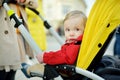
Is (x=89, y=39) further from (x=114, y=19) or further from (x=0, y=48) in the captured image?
(x=0, y=48)

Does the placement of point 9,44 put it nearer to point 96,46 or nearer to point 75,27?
point 75,27

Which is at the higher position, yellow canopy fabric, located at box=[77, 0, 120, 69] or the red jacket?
yellow canopy fabric, located at box=[77, 0, 120, 69]

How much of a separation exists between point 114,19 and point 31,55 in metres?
1.18

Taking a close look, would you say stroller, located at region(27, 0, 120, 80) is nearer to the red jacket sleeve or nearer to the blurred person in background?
the red jacket sleeve

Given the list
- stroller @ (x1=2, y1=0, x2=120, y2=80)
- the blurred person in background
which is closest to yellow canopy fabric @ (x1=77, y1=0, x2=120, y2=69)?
stroller @ (x1=2, y1=0, x2=120, y2=80)

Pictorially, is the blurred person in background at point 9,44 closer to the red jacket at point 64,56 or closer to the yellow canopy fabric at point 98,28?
the red jacket at point 64,56

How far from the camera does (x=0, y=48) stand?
9.97 ft

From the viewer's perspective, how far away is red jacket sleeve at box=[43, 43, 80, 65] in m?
2.60

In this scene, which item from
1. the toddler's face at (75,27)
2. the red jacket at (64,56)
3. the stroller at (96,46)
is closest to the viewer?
the stroller at (96,46)

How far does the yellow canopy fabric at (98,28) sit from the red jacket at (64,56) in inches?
3.4

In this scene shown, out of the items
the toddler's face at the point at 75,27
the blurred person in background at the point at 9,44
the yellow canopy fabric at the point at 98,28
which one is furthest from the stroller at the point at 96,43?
the blurred person in background at the point at 9,44

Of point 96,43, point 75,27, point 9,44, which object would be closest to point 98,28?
point 96,43

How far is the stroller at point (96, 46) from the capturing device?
2465 mm

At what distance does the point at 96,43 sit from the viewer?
96.9 inches
